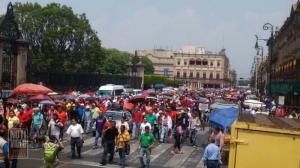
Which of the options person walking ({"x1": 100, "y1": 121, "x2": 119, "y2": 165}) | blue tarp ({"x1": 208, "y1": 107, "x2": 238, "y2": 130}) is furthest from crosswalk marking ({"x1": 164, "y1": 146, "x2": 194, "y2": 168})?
person walking ({"x1": 100, "y1": 121, "x2": 119, "y2": 165})

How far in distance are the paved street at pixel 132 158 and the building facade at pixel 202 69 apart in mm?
162891

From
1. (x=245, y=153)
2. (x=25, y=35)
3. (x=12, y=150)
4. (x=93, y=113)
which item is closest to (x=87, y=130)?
(x=93, y=113)

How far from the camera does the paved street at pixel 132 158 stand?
1909cm

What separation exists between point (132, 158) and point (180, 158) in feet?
5.92

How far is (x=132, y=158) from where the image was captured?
21.2 meters

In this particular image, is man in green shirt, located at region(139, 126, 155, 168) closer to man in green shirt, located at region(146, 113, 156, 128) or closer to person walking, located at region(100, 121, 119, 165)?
person walking, located at region(100, 121, 119, 165)

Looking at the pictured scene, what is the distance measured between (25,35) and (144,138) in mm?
56685

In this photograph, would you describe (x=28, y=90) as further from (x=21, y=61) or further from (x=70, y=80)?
(x=70, y=80)

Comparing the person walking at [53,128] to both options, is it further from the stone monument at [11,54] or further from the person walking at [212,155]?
the stone monument at [11,54]

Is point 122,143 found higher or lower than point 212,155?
lower

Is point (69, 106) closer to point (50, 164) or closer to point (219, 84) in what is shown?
point (50, 164)

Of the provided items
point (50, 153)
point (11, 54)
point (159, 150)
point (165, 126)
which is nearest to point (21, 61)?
point (11, 54)

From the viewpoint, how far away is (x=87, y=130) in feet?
93.8

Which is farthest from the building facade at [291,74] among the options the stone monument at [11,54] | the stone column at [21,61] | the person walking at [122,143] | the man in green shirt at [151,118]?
the person walking at [122,143]
